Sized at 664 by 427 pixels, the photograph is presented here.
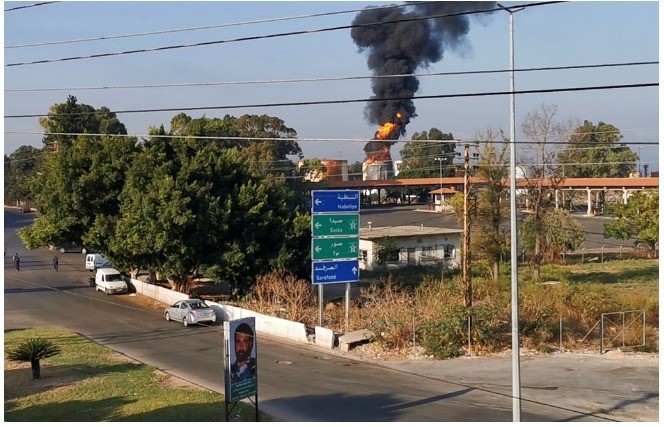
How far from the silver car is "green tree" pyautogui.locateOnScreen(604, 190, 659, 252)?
117 ft

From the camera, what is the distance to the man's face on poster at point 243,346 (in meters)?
17.0

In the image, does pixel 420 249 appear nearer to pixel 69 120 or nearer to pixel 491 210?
pixel 491 210

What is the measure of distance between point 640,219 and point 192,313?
120 ft

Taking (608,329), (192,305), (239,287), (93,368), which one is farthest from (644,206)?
(93,368)

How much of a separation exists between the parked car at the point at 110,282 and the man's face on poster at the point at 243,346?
25.8 meters

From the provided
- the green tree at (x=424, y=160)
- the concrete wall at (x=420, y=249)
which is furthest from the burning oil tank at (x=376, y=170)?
the concrete wall at (x=420, y=249)

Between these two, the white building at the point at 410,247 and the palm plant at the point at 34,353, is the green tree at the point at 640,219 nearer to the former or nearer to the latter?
the white building at the point at 410,247

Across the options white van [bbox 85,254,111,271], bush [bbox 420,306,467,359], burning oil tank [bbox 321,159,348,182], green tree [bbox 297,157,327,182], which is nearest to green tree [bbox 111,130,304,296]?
white van [bbox 85,254,111,271]

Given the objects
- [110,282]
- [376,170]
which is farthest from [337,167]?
[110,282]

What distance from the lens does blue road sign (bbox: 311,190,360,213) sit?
2973 cm

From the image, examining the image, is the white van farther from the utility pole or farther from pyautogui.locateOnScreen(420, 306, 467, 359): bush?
the utility pole

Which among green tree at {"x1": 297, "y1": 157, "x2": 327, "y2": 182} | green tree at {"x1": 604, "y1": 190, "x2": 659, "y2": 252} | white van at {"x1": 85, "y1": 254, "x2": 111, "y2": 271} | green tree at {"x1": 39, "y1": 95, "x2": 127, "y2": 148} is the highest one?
green tree at {"x1": 39, "y1": 95, "x2": 127, "y2": 148}

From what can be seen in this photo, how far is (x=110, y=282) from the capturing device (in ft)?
135

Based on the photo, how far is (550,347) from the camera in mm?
26578
